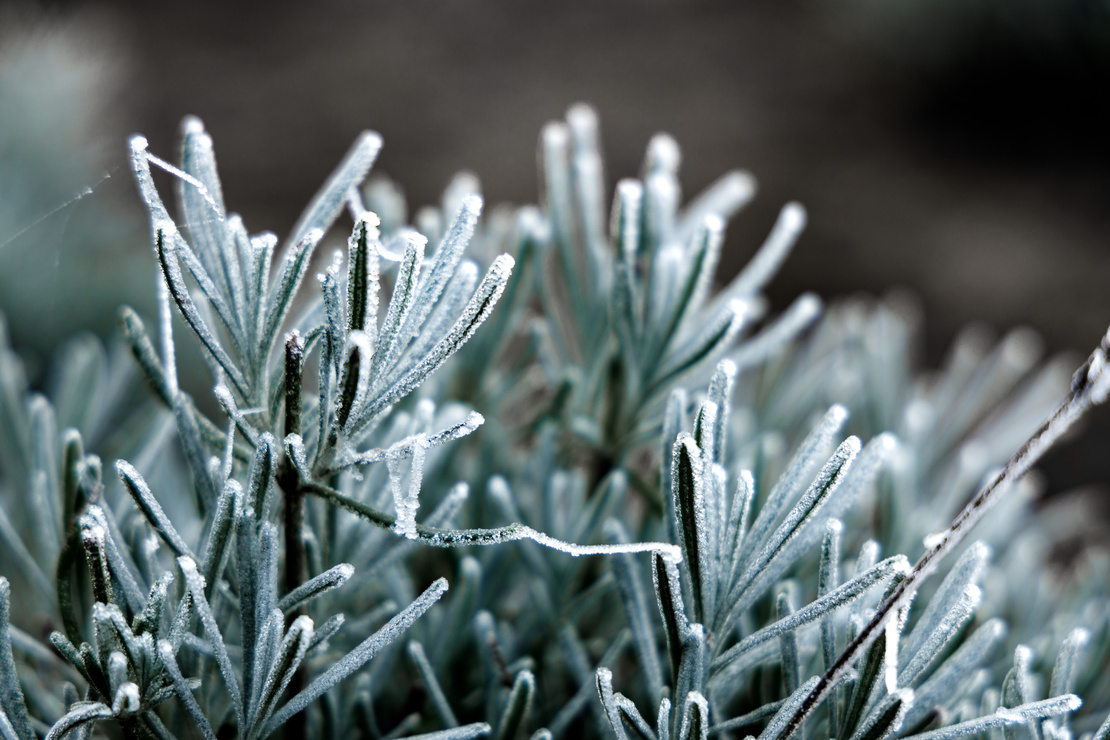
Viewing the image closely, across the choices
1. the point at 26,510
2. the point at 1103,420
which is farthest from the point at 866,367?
the point at 1103,420

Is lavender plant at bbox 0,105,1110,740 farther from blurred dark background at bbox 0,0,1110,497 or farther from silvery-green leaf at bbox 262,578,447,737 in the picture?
blurred dark background at bbox 0,0,1110,497

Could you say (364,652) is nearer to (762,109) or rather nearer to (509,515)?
(509,515)

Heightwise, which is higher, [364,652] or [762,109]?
[762,109]

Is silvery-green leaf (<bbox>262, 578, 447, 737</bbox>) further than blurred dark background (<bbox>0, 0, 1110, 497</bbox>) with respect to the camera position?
No

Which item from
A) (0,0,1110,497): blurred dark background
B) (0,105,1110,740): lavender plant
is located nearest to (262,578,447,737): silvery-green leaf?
(0,105,1110,740): lavender plant

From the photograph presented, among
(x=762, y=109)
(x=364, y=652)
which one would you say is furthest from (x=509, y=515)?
(x=762, y=109)

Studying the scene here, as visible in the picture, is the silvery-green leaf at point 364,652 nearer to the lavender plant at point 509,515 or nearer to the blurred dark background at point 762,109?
the lavender plant at point 509,515

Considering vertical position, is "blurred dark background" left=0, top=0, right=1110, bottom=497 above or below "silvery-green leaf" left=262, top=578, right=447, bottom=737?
above
